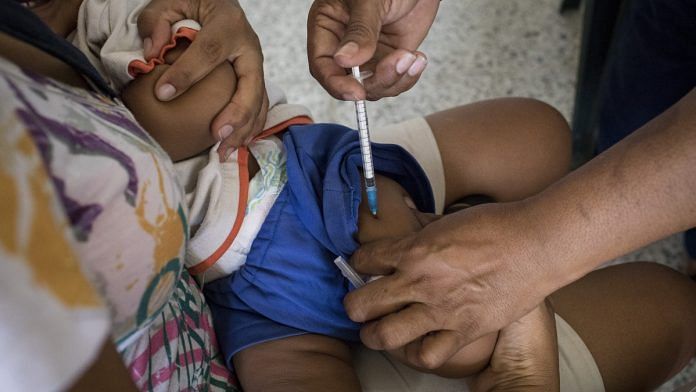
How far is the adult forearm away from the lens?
543mm

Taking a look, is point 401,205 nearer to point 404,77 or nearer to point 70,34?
point 404,77

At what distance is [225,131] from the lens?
66cm

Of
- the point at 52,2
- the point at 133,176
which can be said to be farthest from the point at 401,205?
the point at 52,2

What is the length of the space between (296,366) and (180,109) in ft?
1.01

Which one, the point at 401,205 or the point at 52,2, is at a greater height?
the point at 52,2

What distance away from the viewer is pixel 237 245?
0.68m

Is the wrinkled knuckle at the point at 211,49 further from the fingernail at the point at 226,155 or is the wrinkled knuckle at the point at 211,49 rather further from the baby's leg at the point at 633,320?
the baby's leg at the point at 633,320

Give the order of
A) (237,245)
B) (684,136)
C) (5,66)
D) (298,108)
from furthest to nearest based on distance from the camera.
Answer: (298,108) < (237,245) < (684,136) < (5,66)

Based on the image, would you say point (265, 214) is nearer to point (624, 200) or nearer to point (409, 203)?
point (409, 203)

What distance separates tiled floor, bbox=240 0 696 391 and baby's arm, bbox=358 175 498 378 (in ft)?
2.06

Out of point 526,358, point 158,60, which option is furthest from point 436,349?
point 158,60

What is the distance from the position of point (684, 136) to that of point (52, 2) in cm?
72

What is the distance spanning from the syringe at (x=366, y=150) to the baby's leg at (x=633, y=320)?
0.86 ft

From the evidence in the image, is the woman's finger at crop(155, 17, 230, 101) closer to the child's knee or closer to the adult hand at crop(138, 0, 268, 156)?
the adult hand at crop(138, 0, 268, 156)
